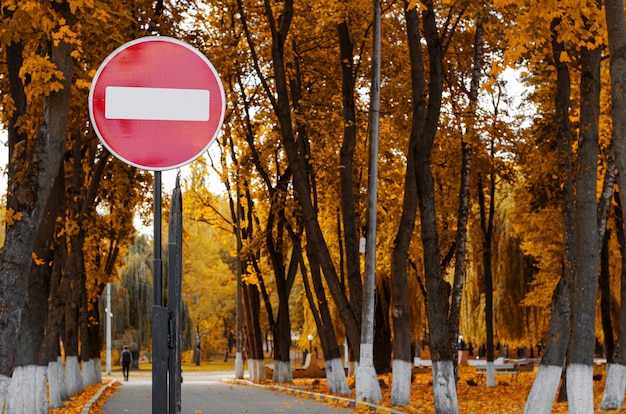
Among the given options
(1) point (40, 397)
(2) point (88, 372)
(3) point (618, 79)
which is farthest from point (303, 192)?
(2) point (88, 372)

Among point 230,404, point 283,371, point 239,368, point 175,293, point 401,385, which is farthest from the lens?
point 239,368

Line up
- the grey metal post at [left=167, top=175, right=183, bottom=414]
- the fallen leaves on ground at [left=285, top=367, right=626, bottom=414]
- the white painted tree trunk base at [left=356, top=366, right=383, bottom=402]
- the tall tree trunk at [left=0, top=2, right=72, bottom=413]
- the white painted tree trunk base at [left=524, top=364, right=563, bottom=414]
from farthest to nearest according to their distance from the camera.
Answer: the white painted tree trunk base at [left=356, top=366, right=383, bottom=402] < the fallen leaves on ground at [left=285, top=367, right=626, bottom=414] < the white painted tree trunk base at [left=524, top=364, right=563, bottom=414] < the tall tree trunk at [left=0, top=2, right=72, bottom=413] < the grey metal post at [left=167, top=175, right=183, bottom=414]

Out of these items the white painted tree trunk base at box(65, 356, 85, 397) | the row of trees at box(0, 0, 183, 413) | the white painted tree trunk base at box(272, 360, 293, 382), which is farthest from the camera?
the white painted tree trunk base at box(272, 360, 293, 382)

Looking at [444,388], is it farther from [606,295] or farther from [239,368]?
[239,368]

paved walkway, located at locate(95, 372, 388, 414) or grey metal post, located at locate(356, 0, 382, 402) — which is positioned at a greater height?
grey metal post, located at locate(356, 0, 382, 402)

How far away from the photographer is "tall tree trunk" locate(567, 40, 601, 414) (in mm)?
14828

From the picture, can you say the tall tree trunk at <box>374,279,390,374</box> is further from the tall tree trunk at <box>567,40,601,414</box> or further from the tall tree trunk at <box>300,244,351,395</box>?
the tall tree trunk at <box>567,40,601,414</box>

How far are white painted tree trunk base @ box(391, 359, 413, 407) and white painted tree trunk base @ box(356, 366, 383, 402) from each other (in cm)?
101

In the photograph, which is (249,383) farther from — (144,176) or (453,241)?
(144,176)

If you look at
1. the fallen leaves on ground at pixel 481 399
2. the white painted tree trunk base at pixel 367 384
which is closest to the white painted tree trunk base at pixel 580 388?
the fallen leaves on ground at pixel 481 399

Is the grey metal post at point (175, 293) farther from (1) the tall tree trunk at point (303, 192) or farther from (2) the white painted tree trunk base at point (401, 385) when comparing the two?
(1) the tall tree trunk at point (303, 192)

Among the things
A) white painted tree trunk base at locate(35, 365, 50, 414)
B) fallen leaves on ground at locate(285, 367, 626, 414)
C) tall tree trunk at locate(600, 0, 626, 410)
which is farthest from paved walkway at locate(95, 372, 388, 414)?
tall tree trunk at locate(600, 0, 626, 410)

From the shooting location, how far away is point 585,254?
14766 millimetres

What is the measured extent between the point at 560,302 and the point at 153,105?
→ 45.9 feet
